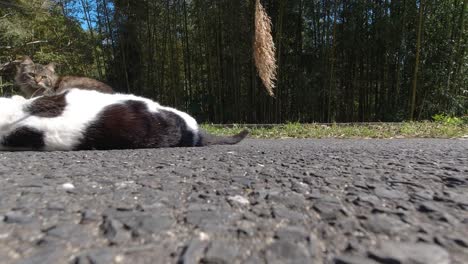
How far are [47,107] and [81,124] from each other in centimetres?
31

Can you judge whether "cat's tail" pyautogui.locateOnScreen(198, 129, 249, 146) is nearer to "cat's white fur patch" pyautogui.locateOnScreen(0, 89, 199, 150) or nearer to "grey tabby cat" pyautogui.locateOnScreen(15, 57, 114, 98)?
"cat's white fur patch" pyautogui.locateOnScreen(0, 89, 199, 150)

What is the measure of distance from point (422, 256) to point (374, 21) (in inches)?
381

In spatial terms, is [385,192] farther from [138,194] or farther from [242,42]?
[242,42]

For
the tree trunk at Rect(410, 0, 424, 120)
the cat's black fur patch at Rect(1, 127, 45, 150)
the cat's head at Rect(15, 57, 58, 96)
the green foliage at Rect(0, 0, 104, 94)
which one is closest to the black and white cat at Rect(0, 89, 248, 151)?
the cat's black fur patch at Rect(1, 127, 45, 150)

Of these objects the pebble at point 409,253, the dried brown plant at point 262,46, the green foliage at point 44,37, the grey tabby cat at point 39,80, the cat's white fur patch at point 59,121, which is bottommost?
the pebble at point 409,253

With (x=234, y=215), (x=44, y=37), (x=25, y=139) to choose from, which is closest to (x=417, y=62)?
(x=25, y=139)

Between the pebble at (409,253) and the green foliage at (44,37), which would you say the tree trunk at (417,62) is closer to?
the pebble at (409,253)

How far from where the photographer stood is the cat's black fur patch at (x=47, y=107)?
2.55m

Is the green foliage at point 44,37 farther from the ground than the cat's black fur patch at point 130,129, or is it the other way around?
the green foliage at point 44,37

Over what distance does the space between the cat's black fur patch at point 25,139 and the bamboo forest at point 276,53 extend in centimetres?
767

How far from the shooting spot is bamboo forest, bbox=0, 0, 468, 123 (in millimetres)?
8805

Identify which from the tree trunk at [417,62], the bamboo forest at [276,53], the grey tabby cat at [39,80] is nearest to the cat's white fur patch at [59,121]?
the grey tabby cat at [39,80]

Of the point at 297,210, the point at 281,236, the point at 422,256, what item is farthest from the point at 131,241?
the point at 422,256

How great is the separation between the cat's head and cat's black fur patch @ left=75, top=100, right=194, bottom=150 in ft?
8.74
